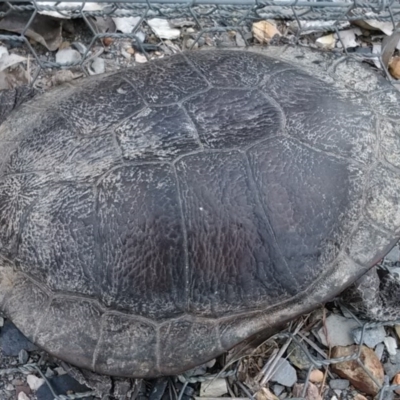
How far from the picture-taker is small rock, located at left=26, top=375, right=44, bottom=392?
5.67ft

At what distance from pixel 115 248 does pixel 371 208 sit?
63cm

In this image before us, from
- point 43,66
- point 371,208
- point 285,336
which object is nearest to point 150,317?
point 285,336

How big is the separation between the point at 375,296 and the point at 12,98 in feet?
3.76

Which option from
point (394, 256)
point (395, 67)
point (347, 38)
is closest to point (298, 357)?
point (394, 256)

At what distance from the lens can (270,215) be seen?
1.48 metres

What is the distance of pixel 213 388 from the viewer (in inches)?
68.9

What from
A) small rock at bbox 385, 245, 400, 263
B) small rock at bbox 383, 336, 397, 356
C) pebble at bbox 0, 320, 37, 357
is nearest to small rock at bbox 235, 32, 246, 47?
small rock at bbox 385, 245, 400, 263

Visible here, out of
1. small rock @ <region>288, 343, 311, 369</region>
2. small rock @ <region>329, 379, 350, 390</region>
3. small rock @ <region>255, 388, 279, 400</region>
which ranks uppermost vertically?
small rock @ <region>288, 343, 311, 369</region>

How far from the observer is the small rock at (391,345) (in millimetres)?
1871

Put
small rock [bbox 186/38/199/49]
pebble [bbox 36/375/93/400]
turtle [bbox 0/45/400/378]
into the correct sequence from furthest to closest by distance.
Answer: small rock [bbox 186/38/199/49] → pebble [bbox 36/375/93/400] → turtle [bbox 0/45/400/378]

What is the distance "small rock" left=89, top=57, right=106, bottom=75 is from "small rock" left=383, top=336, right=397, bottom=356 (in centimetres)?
124

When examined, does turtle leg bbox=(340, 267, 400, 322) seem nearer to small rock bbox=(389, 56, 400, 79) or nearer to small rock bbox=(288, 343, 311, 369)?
small rock bbox=(288, 343, 311, 369)

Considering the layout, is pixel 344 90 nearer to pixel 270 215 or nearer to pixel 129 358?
pixel 270 215

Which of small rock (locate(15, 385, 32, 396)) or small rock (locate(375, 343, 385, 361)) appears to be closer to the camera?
small rock (locate(15, 385, 32, 396))
